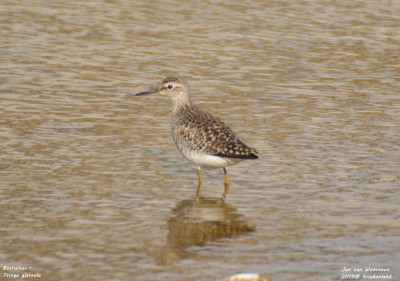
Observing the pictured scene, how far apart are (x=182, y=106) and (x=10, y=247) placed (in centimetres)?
450

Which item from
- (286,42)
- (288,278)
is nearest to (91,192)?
(288,278)

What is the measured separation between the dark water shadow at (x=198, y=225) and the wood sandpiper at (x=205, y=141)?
0.62 metres

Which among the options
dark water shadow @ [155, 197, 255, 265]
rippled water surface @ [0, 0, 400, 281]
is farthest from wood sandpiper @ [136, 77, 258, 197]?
dark water shadow @ [155, 197, 255, 265]

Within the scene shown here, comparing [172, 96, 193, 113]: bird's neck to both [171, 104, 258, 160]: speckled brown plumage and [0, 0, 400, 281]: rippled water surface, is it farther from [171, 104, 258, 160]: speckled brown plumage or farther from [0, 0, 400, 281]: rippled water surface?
[0, 0, 400, 281]: rippled water surface

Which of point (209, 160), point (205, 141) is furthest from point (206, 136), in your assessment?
point (209, 160)

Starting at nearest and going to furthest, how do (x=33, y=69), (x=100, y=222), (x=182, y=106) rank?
1. (x=100, y=222)
2. (x=182, y=106)
3. (x=33, y=69)

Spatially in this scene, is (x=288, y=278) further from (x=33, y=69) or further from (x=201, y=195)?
(x=33, y=69)

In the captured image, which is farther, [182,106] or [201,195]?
[182,106]

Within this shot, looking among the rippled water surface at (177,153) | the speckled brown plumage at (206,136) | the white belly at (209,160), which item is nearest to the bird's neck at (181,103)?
the speckled brown plumage at (206,136)

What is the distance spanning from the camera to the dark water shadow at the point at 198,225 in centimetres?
884

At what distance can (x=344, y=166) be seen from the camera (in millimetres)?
12516

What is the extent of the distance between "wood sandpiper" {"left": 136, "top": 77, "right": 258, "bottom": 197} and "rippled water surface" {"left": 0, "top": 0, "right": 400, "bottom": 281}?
510 millimetres

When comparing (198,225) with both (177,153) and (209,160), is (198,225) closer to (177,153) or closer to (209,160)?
(209,160)

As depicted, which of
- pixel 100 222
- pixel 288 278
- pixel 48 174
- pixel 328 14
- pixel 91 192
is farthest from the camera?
pixel 328 14
